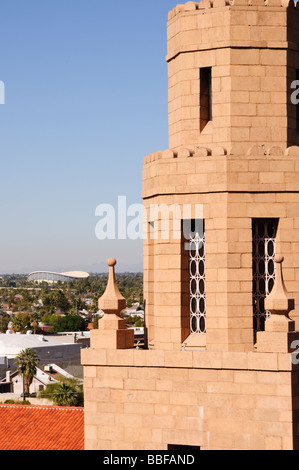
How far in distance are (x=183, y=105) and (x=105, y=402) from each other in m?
6.46

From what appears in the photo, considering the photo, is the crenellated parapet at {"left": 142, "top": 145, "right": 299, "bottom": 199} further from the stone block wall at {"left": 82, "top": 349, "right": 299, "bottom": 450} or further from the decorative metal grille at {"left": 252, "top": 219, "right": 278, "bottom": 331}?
the stone block wall at {"left": 82, "top": 349, "right": 299, "bottom": 450}

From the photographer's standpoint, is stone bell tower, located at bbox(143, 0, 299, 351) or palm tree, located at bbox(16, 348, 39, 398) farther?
palm tree, located at bbox(16, 348, 39, 398)

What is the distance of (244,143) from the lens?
677 inches

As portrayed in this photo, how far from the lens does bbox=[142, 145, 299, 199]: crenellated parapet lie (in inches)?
660

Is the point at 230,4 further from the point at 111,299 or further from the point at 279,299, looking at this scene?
the point at 111,299

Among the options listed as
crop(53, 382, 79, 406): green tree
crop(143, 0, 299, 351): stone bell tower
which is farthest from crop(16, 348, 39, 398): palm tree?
crop(143, 0, 299, 351): stone bell tower

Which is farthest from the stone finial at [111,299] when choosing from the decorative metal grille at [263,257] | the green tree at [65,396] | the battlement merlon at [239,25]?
the green tree at [65,396]

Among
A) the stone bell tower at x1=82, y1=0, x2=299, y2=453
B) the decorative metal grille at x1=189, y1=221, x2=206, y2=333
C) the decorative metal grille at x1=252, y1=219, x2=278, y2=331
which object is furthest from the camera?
the decorative metal grille at x1=189, y1=221, x2=206, y2=333

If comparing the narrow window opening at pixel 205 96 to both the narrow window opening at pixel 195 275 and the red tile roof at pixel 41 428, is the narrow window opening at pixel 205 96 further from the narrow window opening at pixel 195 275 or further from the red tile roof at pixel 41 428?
the red tile roof at pixel 41 428

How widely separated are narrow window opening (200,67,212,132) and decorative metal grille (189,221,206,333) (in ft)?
7.30

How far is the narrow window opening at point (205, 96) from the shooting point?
17766 millimetres

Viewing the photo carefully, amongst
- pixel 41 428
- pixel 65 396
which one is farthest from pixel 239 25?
pixel 65 396

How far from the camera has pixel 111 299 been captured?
1744cm

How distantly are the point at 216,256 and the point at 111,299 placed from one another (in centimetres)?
239
